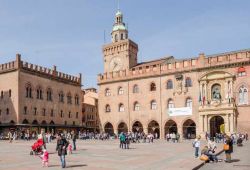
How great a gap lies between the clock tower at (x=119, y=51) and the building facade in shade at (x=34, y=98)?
8757 millimetres

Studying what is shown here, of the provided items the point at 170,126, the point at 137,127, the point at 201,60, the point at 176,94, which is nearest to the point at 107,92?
the point at 137,127

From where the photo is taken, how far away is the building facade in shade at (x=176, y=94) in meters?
45.8

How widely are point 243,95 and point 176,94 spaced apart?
9.64 m

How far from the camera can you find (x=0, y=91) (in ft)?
162

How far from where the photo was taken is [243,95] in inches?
1796

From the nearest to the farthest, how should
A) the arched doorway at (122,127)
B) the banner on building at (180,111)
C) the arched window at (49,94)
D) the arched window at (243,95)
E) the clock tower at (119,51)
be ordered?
1. the arched window at (243,95)
2. the banner on building at (180,111)
3. the arched window at (49,94)
4. the arched doorway at (122,127)
5. the clock tower at (119,51)

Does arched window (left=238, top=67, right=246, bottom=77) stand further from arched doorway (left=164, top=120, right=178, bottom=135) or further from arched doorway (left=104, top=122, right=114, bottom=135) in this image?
arched doorway (left=104, top=122, right=114, bottom=135)

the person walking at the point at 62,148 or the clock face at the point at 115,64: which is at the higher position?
the clock face at the point at 115,64

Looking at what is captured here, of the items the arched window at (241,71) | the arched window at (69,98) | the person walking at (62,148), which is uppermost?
the arched window at (241,71)

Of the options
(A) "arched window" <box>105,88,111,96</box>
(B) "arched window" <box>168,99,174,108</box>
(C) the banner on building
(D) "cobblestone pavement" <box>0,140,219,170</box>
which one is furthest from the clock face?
(D) "cobblestone pavement" <box>0,140,219,170</box>

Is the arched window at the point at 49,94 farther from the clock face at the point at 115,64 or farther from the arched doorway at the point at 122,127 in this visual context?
the clock face at the point at 115,64

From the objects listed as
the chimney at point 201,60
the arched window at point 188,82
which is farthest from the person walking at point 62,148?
the chimney at point 201,60

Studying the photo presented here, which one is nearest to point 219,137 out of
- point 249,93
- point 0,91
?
point 249,93

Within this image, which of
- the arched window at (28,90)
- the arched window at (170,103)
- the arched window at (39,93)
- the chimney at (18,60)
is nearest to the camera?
the chimney at (18,60)
